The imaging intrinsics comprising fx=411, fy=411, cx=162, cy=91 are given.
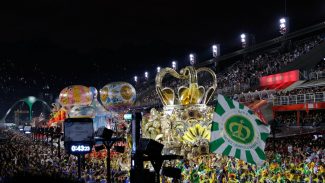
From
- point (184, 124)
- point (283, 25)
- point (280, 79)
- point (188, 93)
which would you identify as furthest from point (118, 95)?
point (283, 25)

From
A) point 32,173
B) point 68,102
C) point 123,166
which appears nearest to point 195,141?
point 123,166

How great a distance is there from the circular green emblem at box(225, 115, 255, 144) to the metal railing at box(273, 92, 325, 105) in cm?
2133

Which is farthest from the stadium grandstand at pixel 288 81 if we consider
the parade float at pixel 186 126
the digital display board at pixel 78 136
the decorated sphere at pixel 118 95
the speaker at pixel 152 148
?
the speaker at pixel 152 148

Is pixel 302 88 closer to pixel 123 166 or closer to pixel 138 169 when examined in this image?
pixel 123 166

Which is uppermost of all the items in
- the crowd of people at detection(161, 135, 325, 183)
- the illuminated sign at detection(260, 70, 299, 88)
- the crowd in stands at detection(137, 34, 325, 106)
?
the crowd in stands at detection(137, 34, 325, 106)

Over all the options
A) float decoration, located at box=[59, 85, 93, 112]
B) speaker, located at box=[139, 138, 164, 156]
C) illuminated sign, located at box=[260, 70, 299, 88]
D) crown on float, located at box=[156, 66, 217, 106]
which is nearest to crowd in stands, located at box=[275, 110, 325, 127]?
illuminated sign, located at box=[260, 70, 299, 88]

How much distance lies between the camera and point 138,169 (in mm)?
6180

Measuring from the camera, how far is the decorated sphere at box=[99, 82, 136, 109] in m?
31.8

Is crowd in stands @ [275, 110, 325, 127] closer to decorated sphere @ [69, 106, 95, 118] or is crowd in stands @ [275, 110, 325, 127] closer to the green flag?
decorated sphere @ [69, 106, 95, 118]

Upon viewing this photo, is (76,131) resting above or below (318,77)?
below

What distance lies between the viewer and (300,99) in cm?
2859

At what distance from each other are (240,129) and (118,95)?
25078 mm

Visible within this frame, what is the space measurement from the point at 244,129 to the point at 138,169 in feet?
6.83

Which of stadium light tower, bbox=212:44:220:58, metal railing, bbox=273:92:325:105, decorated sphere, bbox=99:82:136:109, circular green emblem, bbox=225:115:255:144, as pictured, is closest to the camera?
circular green emblem, bbox=225:115:255:144
